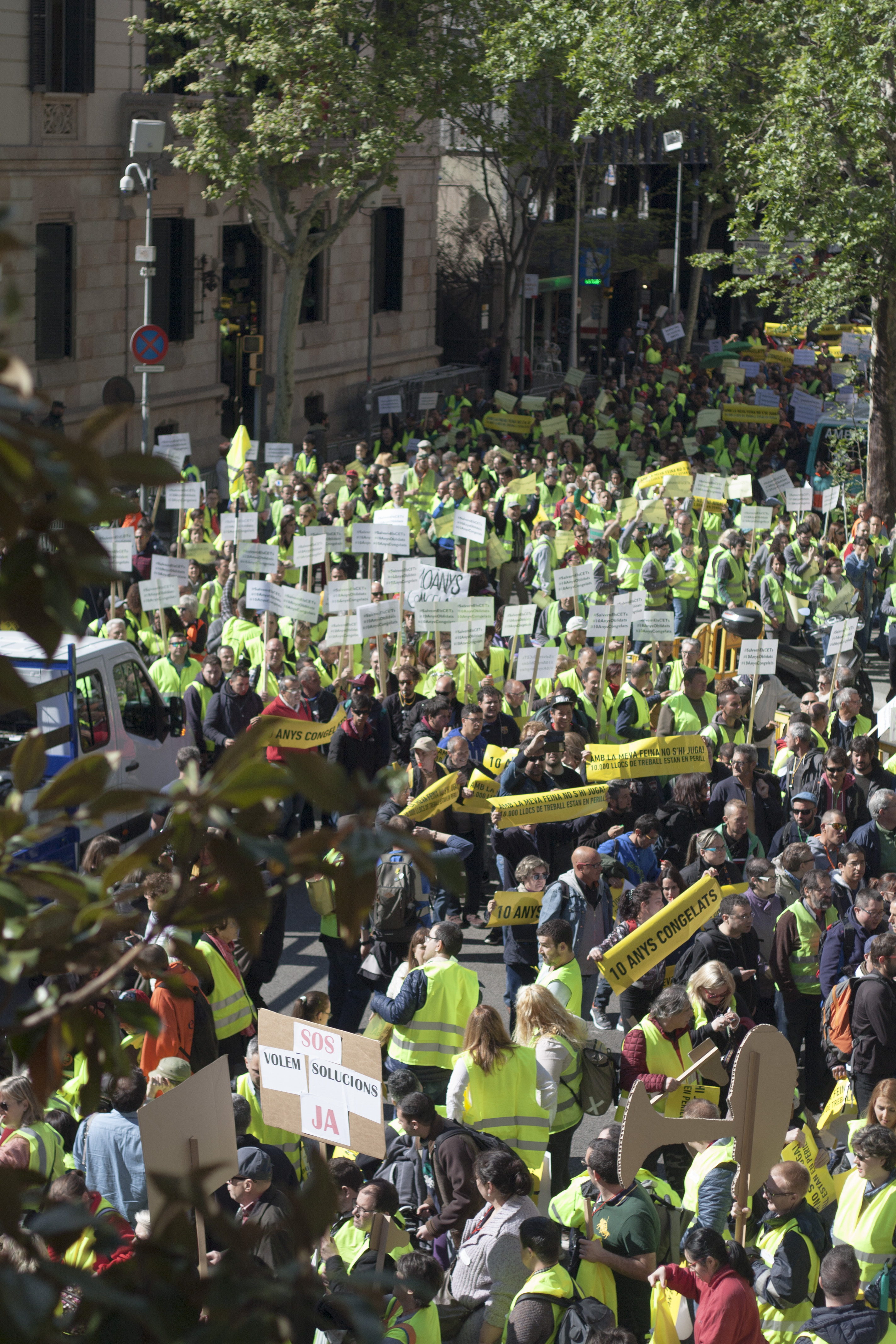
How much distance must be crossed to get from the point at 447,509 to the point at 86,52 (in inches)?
465

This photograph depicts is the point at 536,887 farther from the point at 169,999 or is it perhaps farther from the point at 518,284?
the point at 518,284

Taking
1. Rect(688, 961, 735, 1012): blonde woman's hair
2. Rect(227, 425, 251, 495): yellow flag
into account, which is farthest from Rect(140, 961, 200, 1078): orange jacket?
Rect(227, 425, 251, 495): yellow flag

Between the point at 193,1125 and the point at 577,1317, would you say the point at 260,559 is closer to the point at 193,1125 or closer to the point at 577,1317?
the point at 193,1125

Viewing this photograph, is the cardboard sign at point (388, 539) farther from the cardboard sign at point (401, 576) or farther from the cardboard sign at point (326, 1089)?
the cardboard sign at point (326, 1089)

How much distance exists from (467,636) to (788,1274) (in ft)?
26.7

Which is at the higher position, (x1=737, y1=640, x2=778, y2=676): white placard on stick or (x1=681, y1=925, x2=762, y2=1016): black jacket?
(x1=737, y1=640, x2=778, y2=676): white placard on stick

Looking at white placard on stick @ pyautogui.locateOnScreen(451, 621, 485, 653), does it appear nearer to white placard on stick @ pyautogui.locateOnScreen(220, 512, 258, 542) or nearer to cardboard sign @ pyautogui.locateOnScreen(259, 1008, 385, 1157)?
white placard on stick @ pyautogui.locateOnScreen(220, 512, 258, 542)

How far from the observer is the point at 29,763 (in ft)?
7.54

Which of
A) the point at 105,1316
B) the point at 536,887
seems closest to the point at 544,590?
the point at 536,887

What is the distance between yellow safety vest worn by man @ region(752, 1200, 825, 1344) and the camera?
5.69 meters

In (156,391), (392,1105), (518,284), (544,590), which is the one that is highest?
(518,284)

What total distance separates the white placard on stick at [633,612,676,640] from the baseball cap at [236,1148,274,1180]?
8.63 meters

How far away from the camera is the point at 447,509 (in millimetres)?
19391

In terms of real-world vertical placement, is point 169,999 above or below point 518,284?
below
